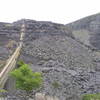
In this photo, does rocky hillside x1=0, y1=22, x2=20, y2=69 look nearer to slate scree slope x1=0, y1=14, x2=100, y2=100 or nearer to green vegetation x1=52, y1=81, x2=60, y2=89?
slate scree slope x1=0, y1=14, x2=100, y2=100

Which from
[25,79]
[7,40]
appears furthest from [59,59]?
[25,79]

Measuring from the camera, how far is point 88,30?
4222 inches

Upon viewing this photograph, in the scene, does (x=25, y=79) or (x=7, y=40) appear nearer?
(x=25, y=79)

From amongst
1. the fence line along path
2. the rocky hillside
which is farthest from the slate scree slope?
the fence line along path

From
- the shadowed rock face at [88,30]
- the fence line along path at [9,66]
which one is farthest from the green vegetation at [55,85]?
the shadowed rock face at [88,30]

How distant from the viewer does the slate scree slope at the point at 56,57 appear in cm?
4769

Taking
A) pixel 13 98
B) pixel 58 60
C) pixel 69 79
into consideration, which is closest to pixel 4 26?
pixel 58 60

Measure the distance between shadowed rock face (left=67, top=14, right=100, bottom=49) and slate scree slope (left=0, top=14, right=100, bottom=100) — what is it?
19.5m

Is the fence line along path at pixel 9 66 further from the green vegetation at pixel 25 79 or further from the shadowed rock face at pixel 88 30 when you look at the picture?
the shadowed rock face at pixel 88 30

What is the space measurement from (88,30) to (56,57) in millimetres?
46909

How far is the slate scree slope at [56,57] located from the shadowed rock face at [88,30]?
19.5 metres

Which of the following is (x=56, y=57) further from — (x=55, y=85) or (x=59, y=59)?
(x=55, y=85)

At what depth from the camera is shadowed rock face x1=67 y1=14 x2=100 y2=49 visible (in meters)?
99.2

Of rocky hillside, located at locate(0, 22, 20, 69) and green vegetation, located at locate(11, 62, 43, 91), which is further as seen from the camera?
rocky hillside, located at locate(0, 22, 20, 69)
